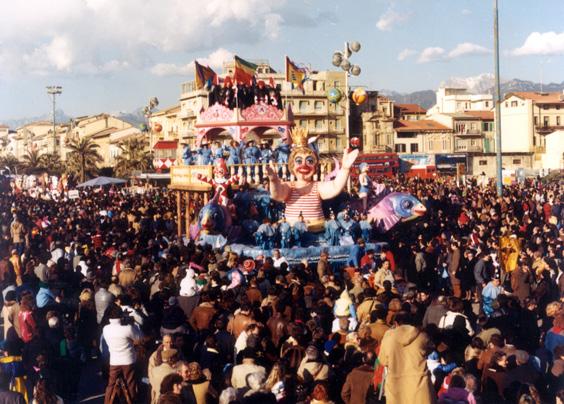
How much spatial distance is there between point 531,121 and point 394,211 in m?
56.9

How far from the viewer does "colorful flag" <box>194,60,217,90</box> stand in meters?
26.3

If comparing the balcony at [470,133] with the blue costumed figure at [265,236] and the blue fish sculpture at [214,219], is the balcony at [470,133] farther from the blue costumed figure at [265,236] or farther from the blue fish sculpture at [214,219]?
the blue costumed figure at [265,236]

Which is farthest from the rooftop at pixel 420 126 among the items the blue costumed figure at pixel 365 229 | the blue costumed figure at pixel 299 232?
the blue costumed figure at pixel 299 232

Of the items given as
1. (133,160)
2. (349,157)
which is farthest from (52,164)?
(349,157)

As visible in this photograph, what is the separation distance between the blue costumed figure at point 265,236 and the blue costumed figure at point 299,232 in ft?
1.86

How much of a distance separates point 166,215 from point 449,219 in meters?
9.35

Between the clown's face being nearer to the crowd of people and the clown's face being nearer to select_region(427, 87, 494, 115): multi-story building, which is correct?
the crowd of people

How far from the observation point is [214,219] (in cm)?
1930

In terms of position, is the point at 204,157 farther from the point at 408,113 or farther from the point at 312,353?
the point at 408,113

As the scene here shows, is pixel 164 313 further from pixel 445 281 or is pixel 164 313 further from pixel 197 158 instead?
pixel 197 158

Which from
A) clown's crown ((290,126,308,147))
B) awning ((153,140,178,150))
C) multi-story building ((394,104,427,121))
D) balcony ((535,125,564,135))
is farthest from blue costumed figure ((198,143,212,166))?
multi-story building ((394,104,427,121))

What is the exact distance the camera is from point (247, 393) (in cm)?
779

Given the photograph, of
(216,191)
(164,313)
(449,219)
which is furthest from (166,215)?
(164,313)

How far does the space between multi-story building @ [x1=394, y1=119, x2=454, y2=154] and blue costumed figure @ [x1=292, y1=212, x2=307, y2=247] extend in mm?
56781
